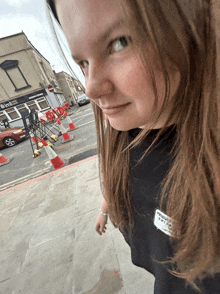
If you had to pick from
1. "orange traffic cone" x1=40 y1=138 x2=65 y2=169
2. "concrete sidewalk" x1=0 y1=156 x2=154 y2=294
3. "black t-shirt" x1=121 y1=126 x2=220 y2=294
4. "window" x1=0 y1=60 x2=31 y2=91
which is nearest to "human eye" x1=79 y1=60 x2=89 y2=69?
"black t-shirt" x1=121 y1=126 x2=220 y2=294

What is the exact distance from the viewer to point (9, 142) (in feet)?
27.6

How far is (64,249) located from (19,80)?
18806 mm

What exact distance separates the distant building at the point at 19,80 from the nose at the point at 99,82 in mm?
17647

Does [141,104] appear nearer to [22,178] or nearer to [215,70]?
[215,70]

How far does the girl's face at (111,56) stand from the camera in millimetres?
365

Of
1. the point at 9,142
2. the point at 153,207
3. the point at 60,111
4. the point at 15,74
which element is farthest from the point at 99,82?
the point at 15,74

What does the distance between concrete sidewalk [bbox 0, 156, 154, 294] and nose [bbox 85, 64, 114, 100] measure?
173cm

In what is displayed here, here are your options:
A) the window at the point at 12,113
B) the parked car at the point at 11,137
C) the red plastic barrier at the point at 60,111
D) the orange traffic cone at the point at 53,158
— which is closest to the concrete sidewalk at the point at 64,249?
the orange traffic cone at the point at 53,158

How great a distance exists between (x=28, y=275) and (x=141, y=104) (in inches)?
92.8

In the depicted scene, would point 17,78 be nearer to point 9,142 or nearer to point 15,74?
point 15,74

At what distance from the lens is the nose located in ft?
1.45

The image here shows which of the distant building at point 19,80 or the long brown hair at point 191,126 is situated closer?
the long brown hair at point 191,126

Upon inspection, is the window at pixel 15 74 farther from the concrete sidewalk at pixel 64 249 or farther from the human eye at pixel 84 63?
the human eye at pixel 84 63

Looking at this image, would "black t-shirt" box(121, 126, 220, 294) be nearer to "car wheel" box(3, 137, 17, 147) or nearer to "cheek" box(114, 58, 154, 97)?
"cheek" box(114, 58, 154, 97)
